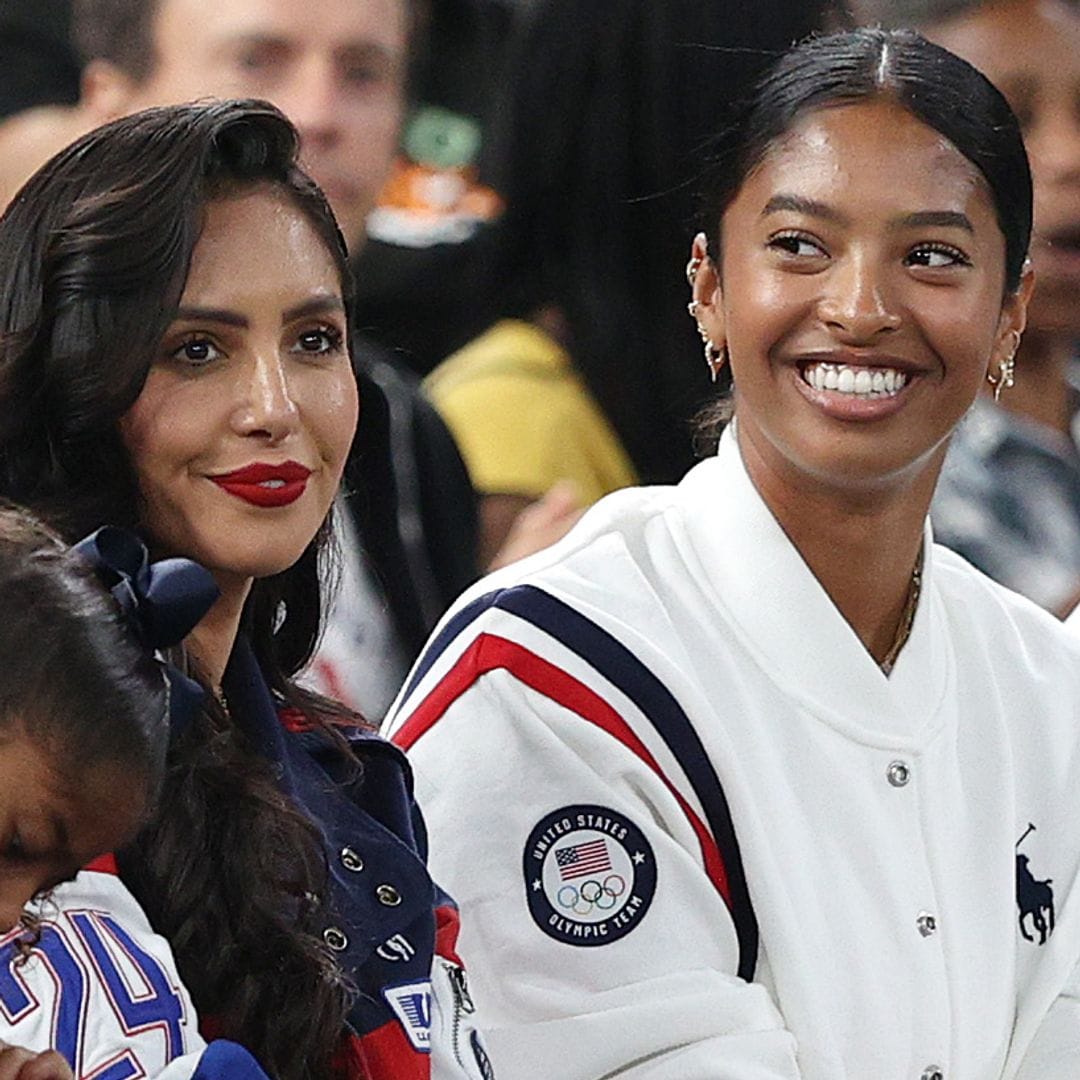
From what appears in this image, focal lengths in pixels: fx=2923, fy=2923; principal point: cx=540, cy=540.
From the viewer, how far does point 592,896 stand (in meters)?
2.30

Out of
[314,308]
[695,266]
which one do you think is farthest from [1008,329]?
[314,308]

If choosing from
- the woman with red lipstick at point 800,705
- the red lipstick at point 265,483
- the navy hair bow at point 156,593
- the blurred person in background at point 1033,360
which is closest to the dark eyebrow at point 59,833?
the navy hair bow at point 156,593

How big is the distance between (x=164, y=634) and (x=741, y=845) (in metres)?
0.76

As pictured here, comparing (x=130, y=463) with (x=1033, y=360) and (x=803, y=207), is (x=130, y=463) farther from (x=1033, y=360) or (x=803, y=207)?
(x=1033, y=360)

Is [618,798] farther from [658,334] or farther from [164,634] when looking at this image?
[658,334]

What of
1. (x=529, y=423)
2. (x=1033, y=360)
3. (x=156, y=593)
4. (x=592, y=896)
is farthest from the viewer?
(x=1033, y=360)

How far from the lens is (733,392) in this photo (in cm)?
264

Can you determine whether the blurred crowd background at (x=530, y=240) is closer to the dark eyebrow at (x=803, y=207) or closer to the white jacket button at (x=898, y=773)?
the dark eyebrow at (x=803, y=207)

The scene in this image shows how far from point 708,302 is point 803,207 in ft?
0.58

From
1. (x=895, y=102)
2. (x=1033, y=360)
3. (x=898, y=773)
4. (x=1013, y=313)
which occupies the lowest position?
(x=898, y=773)

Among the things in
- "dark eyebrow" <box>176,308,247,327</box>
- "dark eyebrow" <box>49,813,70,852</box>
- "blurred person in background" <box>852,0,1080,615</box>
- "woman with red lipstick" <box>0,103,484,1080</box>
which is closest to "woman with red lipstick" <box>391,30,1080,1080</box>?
"woman with red lipstick" <box>0,103,484,1080</box>

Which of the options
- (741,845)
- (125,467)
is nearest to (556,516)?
(741,845)

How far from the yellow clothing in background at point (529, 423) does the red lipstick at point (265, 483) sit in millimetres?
1176

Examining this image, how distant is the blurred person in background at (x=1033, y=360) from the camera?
3.58m
